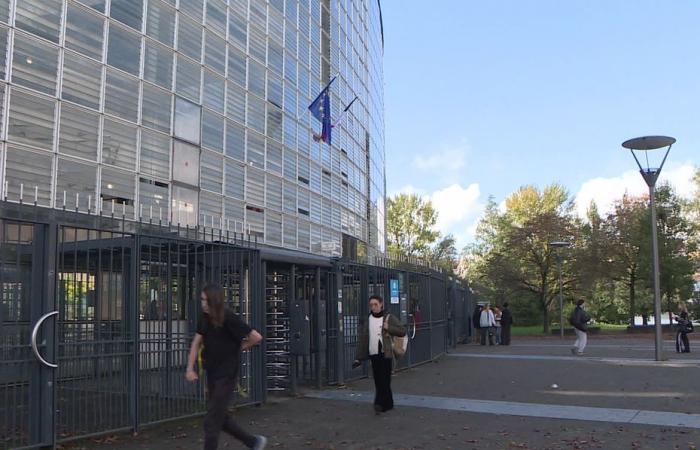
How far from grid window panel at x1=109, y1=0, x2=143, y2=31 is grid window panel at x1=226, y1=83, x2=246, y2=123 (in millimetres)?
4349

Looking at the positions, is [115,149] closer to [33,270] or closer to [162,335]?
[162,335]

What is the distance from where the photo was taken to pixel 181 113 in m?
18.4

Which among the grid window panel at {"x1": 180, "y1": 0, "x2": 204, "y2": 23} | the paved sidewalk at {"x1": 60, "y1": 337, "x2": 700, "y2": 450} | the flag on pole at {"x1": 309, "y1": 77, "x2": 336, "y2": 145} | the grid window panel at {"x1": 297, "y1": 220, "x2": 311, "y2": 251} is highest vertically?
the grid window panel at {"x1": 180, "y1": 0, "x2": 204, "y2": 23}

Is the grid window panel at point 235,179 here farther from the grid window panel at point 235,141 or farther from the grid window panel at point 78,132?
the grid window panel at point 78,132

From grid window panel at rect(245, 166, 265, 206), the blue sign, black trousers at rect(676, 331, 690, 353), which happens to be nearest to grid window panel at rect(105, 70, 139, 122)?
grid window panel at rect(245, 166, 265, 206)

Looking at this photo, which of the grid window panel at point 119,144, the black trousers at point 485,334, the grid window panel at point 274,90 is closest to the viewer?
the grid window panel at point 119,144

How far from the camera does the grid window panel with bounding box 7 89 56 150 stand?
13.3m

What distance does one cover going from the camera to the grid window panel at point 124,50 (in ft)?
52.3

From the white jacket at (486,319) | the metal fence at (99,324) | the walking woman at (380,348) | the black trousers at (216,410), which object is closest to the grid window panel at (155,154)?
the metal fence at (99,324)

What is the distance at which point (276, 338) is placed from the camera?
11.3 metres

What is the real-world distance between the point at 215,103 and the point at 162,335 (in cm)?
1277

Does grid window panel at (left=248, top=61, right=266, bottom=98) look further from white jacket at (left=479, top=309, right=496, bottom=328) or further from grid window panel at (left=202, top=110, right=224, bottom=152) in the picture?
white jacket at (left=479, top=309, right=496, bottom=328)

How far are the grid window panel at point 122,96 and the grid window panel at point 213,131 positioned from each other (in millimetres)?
2920

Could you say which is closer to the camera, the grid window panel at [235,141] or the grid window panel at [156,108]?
the grid window panel at [156,108]
